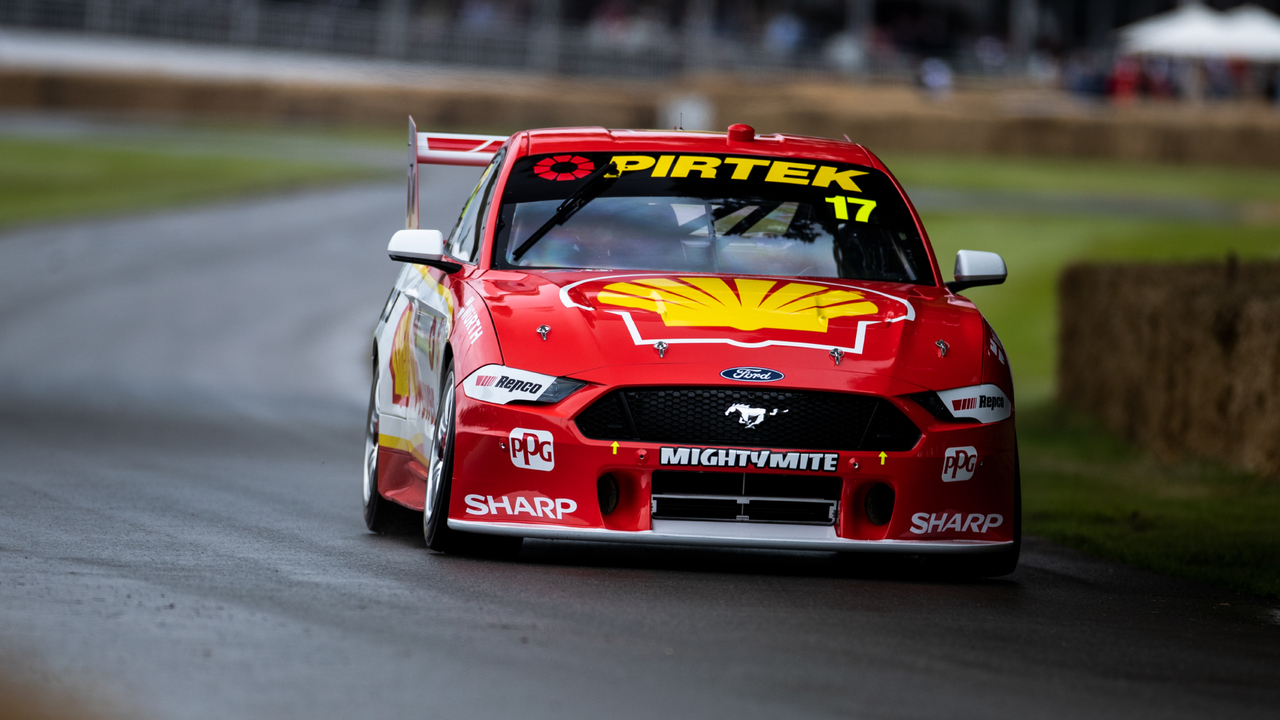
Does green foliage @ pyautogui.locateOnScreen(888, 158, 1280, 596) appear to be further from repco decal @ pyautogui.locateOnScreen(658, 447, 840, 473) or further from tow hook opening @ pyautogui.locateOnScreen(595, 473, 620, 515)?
tow hook opening @ pyautogui.locateOnScreen(595, 473, 620, 515)

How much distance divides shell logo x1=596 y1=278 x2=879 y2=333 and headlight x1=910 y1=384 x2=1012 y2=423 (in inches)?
17.4

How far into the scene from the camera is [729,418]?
7281 mm

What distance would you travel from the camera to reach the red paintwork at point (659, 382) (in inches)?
286

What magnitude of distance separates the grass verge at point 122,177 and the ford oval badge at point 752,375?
26016 mm

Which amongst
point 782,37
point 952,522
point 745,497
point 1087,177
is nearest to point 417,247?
point 745,497

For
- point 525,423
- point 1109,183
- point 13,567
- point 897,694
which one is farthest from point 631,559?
point 1109,183

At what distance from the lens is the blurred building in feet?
183

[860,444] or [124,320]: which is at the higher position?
[860,444]

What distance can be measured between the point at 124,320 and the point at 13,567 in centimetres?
1697

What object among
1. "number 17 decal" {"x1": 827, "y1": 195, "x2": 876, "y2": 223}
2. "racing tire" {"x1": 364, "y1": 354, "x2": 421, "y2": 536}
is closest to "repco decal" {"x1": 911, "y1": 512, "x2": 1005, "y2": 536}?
"number 17 decal" {"x1": 827, "y1": 195, "x2": 876, "y2": 223}

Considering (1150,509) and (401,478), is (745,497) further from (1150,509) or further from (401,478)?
(1150,509)

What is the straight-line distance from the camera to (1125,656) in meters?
6.02

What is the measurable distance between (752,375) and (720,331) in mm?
237

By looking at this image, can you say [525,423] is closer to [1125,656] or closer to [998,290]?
[1125,656]
